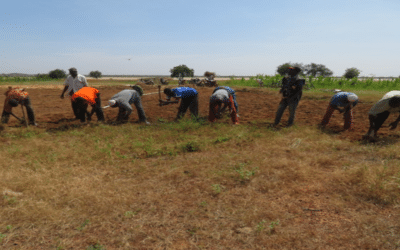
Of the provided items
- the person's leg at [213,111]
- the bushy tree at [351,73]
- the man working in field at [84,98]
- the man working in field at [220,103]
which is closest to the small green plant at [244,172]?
the man working in field at [220,103]

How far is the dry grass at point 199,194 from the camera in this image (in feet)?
7.80

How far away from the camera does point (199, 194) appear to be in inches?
128

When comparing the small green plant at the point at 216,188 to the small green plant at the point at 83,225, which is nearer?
the small green plant at the point at 83,225

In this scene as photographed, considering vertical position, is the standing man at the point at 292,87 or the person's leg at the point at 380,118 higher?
the standing man at the point at 292,87

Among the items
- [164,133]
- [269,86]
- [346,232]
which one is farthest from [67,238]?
[269,86]

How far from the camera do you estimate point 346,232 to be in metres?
2.44

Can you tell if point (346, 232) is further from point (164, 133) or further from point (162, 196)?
point (164, 133)

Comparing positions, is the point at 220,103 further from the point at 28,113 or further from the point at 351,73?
the point at 351,73

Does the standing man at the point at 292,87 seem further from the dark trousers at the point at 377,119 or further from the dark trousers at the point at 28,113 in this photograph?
the dark trousers at the point at 28,113

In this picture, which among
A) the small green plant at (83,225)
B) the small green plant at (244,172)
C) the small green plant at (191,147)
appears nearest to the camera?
the small green plant at (83,225)

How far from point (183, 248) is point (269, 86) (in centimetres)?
2139

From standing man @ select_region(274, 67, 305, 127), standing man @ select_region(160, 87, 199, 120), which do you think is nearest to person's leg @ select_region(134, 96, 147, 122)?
standing man @ select_region(160, 87, 199, 120)

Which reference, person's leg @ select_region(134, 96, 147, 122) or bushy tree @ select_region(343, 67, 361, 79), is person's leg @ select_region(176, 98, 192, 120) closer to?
person's leg @ select_region(134, 96, 147, 122)

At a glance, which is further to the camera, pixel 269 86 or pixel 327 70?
pixel 327 70
